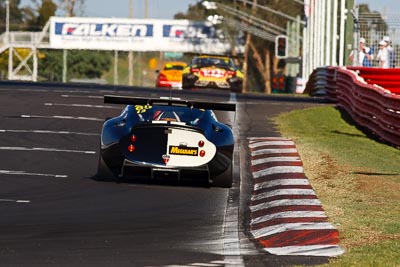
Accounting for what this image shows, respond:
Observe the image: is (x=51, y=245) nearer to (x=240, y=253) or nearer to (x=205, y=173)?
(x=240, y=253)

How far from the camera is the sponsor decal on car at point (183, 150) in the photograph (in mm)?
14539

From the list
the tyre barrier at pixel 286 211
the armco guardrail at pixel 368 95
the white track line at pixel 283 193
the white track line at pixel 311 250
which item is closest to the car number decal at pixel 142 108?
the tyre barrier at pixel 286 211

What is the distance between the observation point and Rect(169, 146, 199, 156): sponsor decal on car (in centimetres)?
1454

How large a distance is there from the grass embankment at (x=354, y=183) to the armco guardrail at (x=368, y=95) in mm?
328

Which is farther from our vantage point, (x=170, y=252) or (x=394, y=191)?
(x=394, y=191)

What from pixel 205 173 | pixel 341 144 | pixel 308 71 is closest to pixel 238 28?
pixel 308 71

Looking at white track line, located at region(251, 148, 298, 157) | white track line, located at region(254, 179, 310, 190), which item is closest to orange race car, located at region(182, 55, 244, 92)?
white track line, located at region(251, 148, 298, 157)

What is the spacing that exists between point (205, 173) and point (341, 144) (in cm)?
661

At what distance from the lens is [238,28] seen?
8112 cm

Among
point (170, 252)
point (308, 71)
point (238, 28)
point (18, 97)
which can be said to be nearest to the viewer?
point (170, 252)

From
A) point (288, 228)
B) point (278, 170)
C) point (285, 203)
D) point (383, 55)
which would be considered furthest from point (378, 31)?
point (288, 228)

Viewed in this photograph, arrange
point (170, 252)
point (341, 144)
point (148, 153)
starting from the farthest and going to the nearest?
point (341, 144)
point (148, 153)
point (170, 252)

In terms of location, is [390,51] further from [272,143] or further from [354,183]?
[354,183]

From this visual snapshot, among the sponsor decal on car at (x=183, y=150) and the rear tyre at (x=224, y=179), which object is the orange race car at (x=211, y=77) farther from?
the sponsor decal on car at (x=183, y=150)
